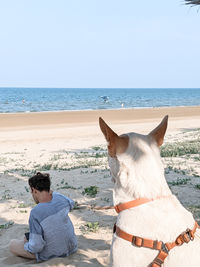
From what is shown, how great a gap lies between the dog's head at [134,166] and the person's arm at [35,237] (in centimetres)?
240

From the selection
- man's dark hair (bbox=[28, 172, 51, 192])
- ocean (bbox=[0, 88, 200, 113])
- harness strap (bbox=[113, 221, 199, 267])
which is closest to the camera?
harness strap (bbox=[113, 221, 199, 267])

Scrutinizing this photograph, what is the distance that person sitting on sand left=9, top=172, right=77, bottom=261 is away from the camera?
4801 millimetres

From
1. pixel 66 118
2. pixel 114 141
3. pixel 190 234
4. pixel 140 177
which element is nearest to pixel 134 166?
pixel 140 177

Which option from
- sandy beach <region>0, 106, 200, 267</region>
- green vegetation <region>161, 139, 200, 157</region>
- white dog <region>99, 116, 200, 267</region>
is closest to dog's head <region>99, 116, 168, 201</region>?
white dog <region>99, 116, 200, 267</region>

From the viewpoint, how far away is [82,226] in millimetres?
6383

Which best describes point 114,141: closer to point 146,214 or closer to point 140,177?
point 140,177

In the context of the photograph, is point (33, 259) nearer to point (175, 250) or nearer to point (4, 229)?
point (4, 229)

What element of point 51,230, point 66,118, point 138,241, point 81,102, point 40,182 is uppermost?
point 138,241

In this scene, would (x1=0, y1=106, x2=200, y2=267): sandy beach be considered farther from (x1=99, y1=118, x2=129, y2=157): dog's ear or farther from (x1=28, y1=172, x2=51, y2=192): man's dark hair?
(x1=99, y1=118, x2=129, y2=157): dog's ear

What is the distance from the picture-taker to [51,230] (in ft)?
15.9

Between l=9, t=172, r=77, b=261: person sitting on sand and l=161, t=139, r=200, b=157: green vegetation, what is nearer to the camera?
l=9, t=172, r=77, b=261: person sitting on sand

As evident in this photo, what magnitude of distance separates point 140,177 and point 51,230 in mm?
2567

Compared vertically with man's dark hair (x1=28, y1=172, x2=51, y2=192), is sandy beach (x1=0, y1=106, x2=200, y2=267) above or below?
below

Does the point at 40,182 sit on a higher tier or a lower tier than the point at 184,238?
lower
